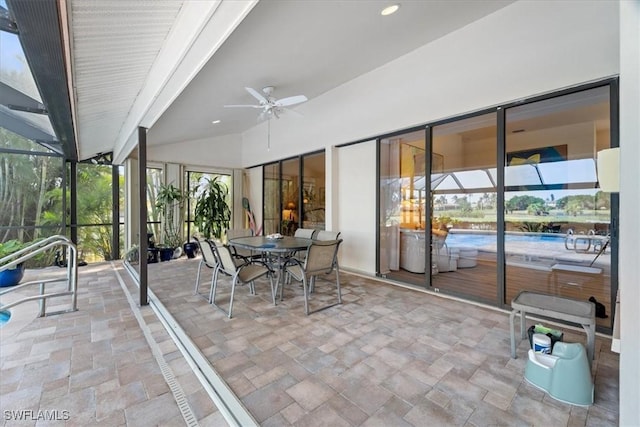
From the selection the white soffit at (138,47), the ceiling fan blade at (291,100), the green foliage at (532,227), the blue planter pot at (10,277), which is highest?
the ceiling fan blade at (291,100)

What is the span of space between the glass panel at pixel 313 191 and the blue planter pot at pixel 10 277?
5223mm

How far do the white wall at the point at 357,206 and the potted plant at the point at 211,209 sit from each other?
376cm

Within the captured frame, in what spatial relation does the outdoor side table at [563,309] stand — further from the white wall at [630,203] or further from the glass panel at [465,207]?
the glass panel at [465,207]

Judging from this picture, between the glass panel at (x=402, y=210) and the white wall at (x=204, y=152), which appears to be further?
the white wall at (x=204, y=152)

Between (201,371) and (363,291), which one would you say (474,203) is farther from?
(201,371)

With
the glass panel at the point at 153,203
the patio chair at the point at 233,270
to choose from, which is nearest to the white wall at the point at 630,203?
the patio chair at the point at 233,270

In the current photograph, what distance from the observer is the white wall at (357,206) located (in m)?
5.04

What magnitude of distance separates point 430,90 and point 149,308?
4909mm

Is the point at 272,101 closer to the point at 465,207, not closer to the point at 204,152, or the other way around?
the point at 465,207

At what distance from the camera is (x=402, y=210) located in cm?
485

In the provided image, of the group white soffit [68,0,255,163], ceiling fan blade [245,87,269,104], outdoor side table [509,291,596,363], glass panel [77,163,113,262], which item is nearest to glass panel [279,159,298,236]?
ceiling fan blade [245,87,269,104]

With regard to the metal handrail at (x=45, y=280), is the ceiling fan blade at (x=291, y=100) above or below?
above

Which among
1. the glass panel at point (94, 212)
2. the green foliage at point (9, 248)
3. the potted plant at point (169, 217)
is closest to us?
the green foliage at point (9, 248)

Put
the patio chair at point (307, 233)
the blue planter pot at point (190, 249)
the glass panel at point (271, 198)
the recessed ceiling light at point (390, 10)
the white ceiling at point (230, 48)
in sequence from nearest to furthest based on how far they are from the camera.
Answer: the white ceiling at point (230, 48) → the recessed ceiling light at point (390, 10) → the patio chair at point (307, 233) → the blue planter pot at point (190, 249) → the glass panel at point (271, 198)
